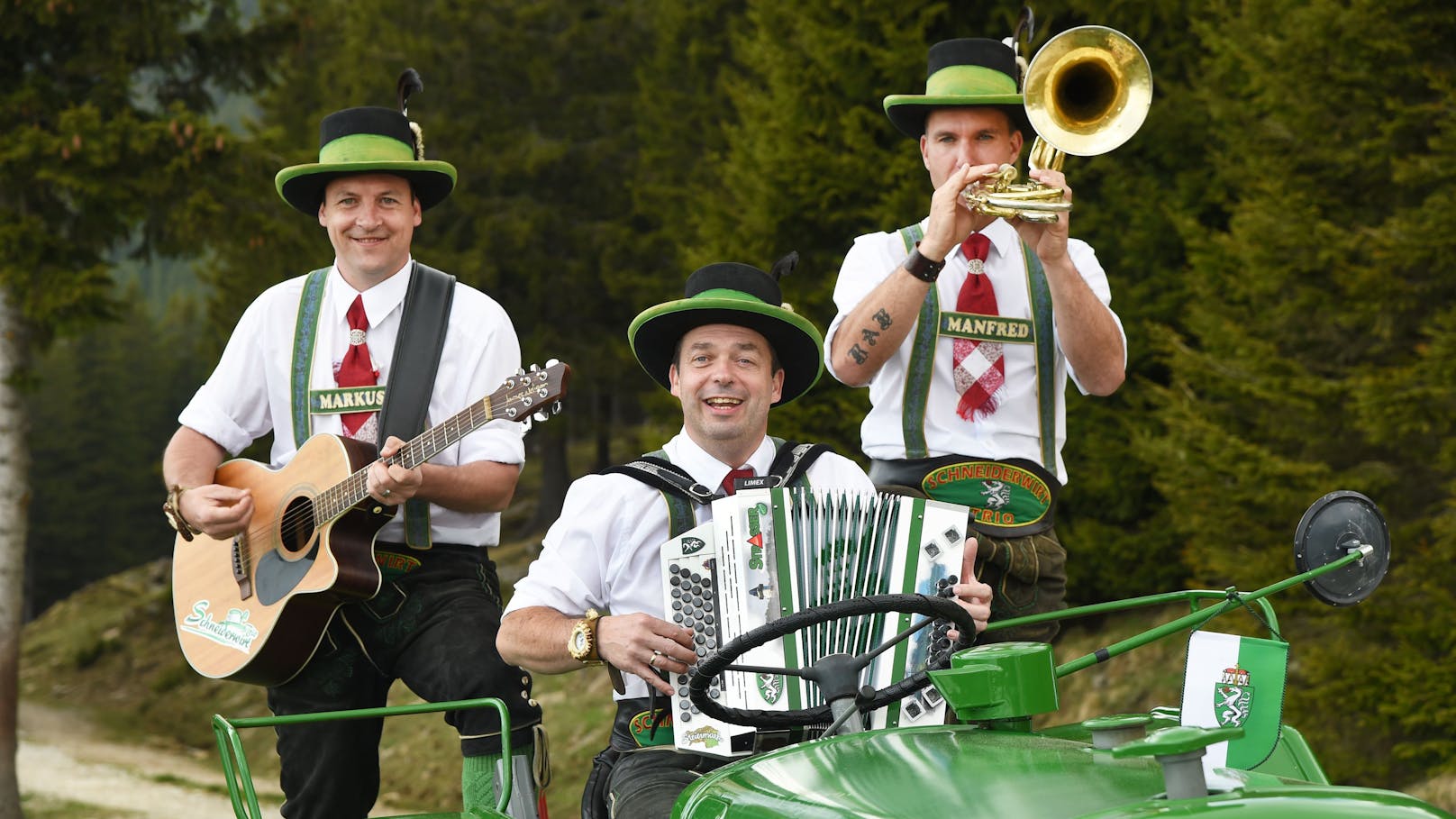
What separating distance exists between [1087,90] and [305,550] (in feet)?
8.61

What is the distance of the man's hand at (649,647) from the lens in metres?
3.31

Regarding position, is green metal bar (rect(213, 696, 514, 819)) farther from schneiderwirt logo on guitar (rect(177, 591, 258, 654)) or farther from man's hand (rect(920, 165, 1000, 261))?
man's hand (rect(920, 165, 1000, 261))

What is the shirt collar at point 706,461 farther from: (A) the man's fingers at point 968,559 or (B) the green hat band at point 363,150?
(B) the green hat band at point 363,150

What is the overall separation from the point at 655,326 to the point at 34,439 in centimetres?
3033

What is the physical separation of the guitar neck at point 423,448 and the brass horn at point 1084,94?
5.35ft

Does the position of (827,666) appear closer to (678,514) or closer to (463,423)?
(678,514)

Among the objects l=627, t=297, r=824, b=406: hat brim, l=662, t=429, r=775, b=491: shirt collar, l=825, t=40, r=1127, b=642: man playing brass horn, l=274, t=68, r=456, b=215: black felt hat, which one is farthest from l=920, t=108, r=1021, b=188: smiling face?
l=274, t=68, r=456, b=215: black felt hat

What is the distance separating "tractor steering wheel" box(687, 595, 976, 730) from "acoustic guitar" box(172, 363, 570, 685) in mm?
1545

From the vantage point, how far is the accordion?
3242 millimetres

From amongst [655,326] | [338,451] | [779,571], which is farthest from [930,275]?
[338,451]

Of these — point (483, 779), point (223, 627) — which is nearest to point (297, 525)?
point (223, 627)

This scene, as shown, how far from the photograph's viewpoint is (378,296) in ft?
16.0

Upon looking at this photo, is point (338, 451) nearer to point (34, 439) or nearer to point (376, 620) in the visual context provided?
point (376, 620)

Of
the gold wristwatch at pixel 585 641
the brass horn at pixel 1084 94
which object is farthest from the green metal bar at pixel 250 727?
the brass horn at pixel 1084 94
